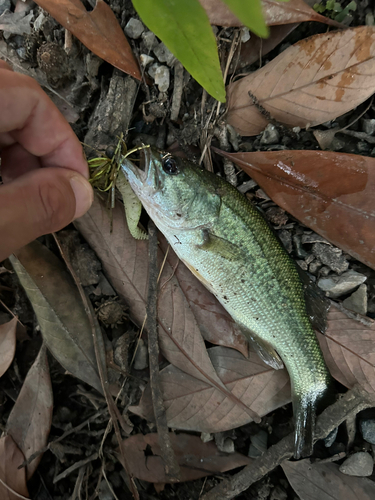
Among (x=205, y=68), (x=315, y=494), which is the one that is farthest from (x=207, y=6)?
(x=315, y=494)

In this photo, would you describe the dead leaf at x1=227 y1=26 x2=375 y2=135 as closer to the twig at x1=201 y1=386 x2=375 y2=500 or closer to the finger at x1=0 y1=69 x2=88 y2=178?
the finger at x1=0 y1=69 x2=88 y2=178

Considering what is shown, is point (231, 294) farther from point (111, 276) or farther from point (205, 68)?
point (205, 68)

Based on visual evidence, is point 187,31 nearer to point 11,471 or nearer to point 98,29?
point 98,29

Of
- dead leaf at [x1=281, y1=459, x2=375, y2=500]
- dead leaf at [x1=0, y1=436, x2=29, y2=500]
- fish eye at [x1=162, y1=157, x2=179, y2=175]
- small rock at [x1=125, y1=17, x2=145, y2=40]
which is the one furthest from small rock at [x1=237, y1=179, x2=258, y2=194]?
dead leaf at [x1=0, y1=436, x2=29, y2=500]

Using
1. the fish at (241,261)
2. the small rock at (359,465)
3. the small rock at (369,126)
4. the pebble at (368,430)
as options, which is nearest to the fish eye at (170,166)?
the fish at (241,261)

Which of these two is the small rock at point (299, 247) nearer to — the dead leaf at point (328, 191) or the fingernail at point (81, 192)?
the dead leaf at point (328, 191)

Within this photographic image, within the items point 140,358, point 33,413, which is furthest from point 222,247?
point 33,413
